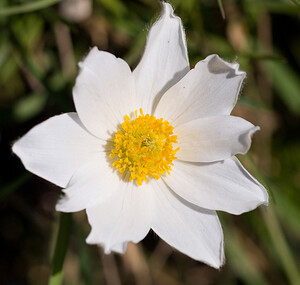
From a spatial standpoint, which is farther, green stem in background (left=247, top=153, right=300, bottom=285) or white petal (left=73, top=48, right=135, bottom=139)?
green stem in background (left=247, top=153, right=300, bottom=285)

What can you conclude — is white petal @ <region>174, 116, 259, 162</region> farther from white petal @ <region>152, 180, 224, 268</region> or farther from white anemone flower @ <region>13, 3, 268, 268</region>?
white petal @ <region>152, 180, 224, 268</region>

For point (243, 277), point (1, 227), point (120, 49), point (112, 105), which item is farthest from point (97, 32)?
point (243, 277)

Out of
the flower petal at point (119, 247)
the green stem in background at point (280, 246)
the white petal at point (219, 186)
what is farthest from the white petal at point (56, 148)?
the green stem in background at point (280, 246)

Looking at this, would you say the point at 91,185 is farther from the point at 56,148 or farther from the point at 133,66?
the point at 133,66

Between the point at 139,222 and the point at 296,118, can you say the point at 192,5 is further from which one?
the point at 139,222

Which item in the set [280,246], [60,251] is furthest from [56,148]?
[280,246]

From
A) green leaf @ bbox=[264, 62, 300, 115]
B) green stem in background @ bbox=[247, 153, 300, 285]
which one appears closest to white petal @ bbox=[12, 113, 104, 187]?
green stem in background @ bbox=[247, 153, 300, 285]
